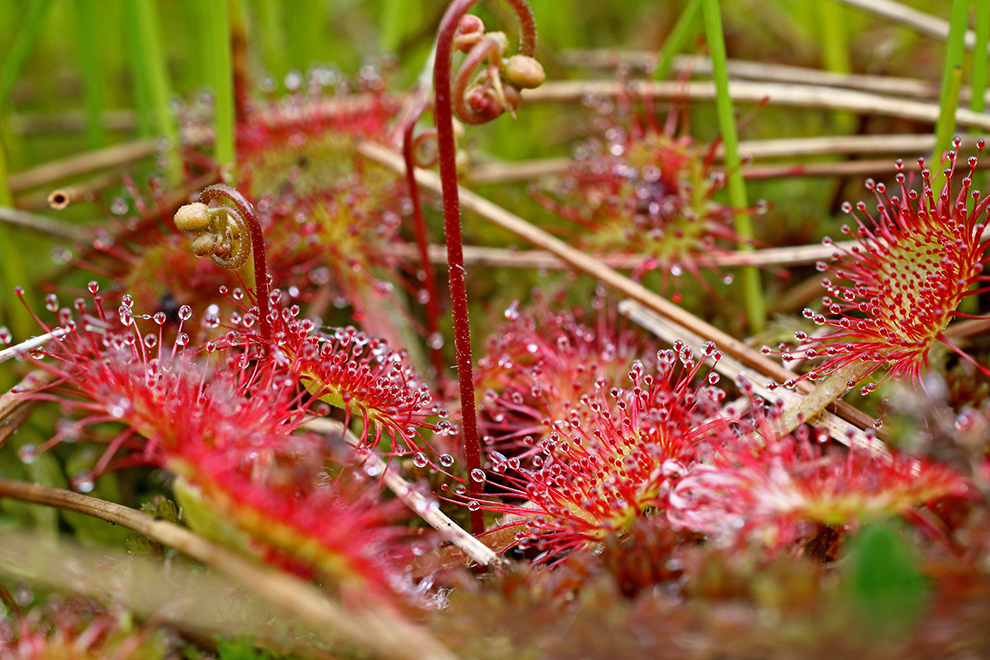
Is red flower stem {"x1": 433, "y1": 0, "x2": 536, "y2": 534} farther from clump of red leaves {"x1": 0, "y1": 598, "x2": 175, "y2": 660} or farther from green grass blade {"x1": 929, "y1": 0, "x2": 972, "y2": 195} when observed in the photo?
green grass blade {"x1": 929, "y1": 0, "x2": 972, "y2": 195}

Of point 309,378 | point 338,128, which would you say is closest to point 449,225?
point 309,378

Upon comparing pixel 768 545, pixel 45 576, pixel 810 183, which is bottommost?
pixel 45 576

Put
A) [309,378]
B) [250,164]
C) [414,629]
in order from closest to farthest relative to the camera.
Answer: [414,629] < [309,378] < [250,164]

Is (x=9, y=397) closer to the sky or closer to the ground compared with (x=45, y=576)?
closer to the sky

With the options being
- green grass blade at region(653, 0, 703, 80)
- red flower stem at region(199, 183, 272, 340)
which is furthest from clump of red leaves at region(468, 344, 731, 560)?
green grass blade at region(653, 0, 703, 80)

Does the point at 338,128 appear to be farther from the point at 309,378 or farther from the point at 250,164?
the point at 309,378

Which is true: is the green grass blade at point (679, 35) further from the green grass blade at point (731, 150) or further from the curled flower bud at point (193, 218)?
the curled flower bud at point (193, 218)
